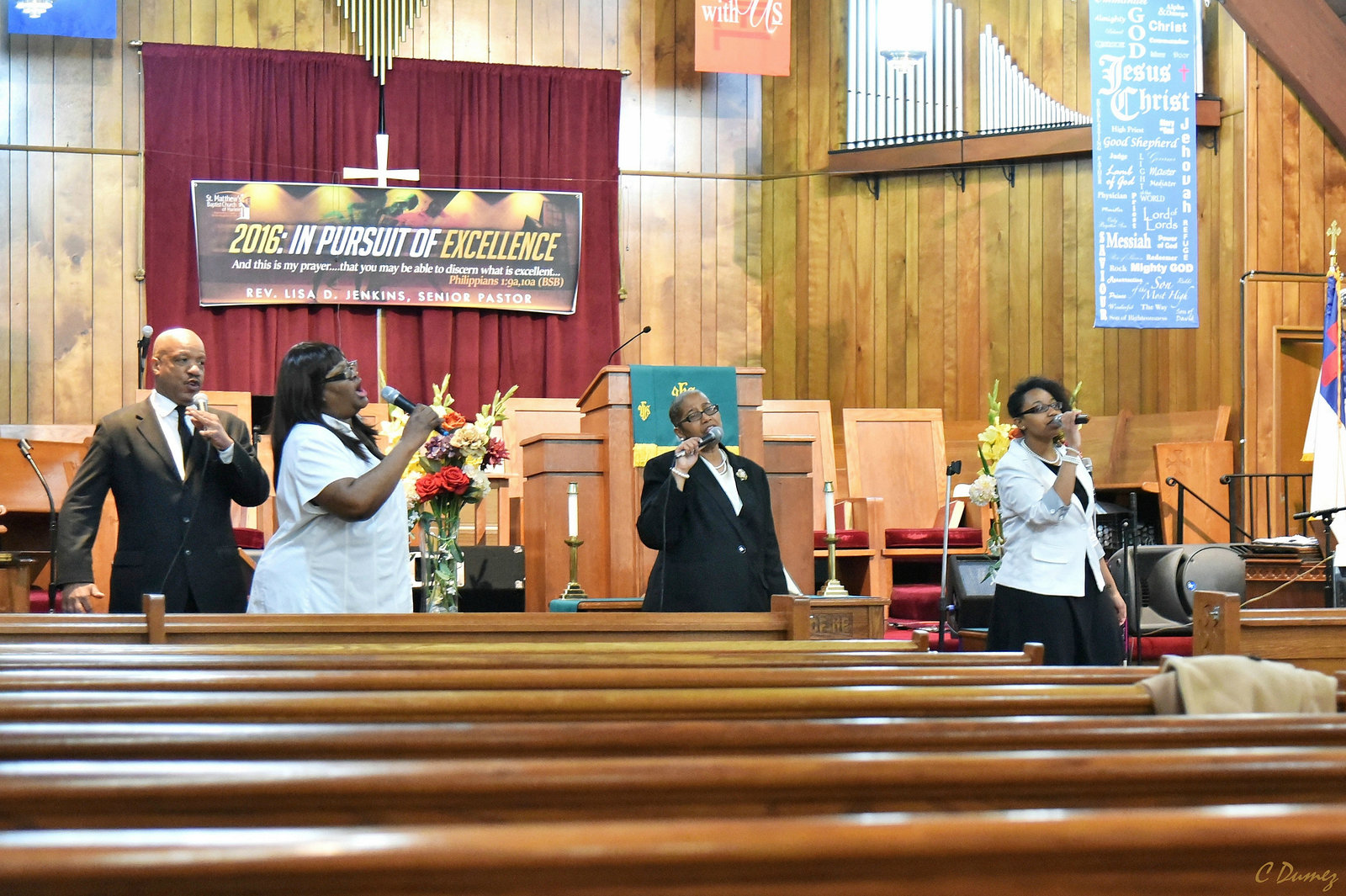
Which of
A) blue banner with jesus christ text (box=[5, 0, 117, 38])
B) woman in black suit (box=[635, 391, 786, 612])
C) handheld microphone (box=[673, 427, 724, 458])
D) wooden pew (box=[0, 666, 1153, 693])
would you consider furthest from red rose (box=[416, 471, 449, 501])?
blue banner with jesus christ text (box=[5, 0, 117, 38])

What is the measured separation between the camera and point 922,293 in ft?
31.6

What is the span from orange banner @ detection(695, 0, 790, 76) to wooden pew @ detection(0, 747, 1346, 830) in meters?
8.44

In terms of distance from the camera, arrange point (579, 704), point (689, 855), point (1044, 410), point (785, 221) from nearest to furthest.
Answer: point (689, 855) < point (579, 704) < point (1044, 410) < point (785, 221)

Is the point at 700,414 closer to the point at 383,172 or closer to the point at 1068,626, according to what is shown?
the point at 1068,626

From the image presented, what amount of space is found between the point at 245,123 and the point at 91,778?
29.3 ft

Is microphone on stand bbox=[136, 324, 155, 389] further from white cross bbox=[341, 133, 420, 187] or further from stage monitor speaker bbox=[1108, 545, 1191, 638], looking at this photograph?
stage monitor speaker bbox=[1108, 545, 1191, 638]

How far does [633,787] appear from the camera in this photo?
1.12 meters

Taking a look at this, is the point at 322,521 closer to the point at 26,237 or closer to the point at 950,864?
the point at 950,864

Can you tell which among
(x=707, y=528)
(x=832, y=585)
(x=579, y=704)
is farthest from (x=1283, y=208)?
(x=579, y=704)

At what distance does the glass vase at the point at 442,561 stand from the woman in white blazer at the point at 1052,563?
6.62ft

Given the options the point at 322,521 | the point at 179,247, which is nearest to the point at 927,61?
the point at 179,247

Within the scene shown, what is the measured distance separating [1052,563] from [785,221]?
263 inches

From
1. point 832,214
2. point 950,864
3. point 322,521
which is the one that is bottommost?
point 950,864

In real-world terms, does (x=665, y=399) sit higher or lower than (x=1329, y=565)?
higher
